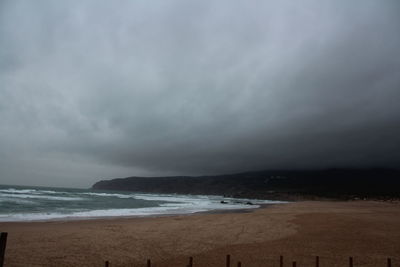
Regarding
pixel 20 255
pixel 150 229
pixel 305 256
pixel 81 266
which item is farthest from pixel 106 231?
pixel 305 256

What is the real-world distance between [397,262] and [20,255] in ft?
38.7

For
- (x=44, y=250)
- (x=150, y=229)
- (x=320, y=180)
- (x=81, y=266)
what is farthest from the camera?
(x=320, y=180)

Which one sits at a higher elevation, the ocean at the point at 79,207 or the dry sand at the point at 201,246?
the dry sand at the point at 201,246

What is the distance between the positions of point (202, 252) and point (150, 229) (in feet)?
20.6

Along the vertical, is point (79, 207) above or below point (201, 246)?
below

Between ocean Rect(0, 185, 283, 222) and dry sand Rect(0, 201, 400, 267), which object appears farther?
ocean Rect(0, 185, 283, 222)

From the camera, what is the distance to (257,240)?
13.8 meters

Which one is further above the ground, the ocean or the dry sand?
the dry sand

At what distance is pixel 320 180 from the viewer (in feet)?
644

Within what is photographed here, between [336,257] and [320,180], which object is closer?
[336,257]

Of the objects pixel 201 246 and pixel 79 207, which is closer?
pixel 201 246

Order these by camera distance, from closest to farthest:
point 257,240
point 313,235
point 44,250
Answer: point 44,250, point 257,240, point 313,235

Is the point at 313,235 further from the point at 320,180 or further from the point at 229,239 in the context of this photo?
the point at 320,180

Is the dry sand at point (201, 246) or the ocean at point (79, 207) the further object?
the ocean at point (79, 207)
